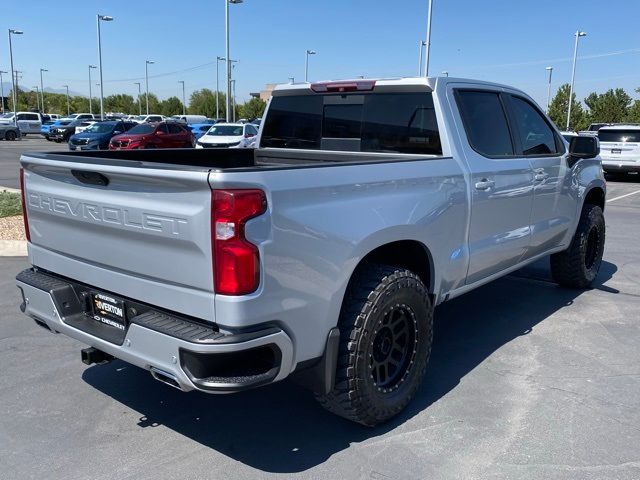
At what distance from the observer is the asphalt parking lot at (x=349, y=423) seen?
3096 millimetres

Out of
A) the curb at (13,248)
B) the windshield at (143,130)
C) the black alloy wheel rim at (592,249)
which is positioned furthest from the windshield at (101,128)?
the black alloy wheel rim at (592,249)

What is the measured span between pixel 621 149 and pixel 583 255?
1459 centimetres

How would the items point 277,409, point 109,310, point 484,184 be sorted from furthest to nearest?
point 484,184 → point 277,409 → point 109,310

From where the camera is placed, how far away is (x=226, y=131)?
2481cm

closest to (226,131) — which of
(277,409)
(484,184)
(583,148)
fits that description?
(583,148)

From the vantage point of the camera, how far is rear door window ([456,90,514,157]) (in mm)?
4258

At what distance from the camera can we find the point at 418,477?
300 centimetres

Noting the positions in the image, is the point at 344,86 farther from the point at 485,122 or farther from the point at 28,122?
the point at 28,122

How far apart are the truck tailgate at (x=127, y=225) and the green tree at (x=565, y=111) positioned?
4795 centimetres

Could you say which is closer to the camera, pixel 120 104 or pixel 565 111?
pixel 565 111

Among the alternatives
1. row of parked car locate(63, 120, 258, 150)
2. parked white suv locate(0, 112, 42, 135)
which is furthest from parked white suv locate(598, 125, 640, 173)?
parked white suv locate(0, 112, 42, 135)

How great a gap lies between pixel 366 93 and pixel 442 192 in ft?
3.77

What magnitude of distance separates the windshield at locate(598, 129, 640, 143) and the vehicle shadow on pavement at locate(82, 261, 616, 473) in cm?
1571

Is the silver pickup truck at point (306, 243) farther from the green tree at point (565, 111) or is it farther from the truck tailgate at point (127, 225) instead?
the green tree at point (565, 111)
